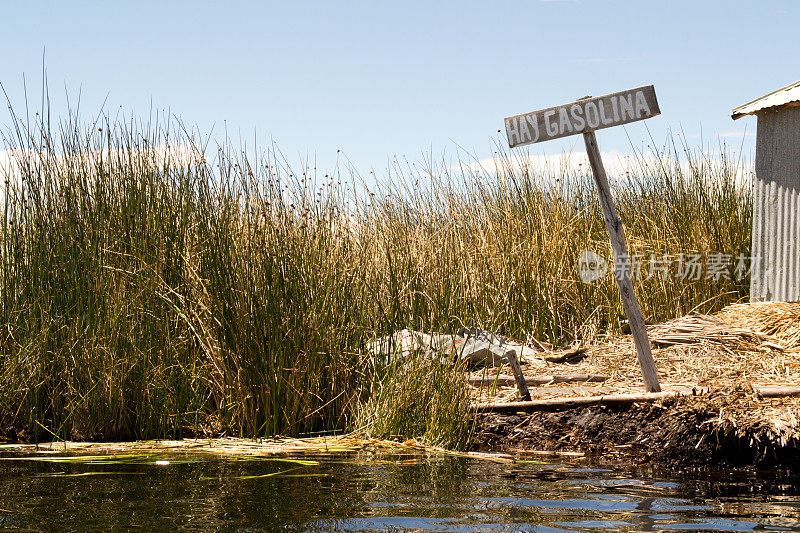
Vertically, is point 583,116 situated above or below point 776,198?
above

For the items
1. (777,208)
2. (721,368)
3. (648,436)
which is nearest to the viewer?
(648,436)

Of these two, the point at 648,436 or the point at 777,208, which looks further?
the point at 777,208

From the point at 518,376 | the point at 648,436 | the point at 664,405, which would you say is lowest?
the point at 648,436

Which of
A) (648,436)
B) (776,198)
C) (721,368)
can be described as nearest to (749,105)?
(776,198)

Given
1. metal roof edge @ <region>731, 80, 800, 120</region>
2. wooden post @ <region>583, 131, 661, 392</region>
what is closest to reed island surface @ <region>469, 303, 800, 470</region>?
wooden post @ <region>583, 131, 661, 392</region>

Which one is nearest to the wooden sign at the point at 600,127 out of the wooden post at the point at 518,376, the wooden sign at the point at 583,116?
the wooden sign at the point at 583,116

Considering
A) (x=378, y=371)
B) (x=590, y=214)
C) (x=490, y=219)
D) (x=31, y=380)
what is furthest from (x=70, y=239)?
(x=590, y=214)

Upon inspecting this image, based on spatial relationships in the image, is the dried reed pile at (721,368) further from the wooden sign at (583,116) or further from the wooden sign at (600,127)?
the wooden sign at (583,116)

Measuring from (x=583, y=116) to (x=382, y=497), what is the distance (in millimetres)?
2629

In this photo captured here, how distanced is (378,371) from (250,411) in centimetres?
80

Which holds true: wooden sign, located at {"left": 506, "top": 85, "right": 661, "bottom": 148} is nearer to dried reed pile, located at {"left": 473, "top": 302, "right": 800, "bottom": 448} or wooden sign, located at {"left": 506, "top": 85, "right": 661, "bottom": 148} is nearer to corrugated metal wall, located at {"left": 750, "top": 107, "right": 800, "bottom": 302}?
dried reed pile, located at {"left": 473, "top": 302, "right": 800, "bottom": 448}

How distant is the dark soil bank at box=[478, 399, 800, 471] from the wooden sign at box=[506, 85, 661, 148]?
1625 millimetres

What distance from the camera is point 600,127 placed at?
16.0ft

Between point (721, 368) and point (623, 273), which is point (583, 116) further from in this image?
point (721, 368)
